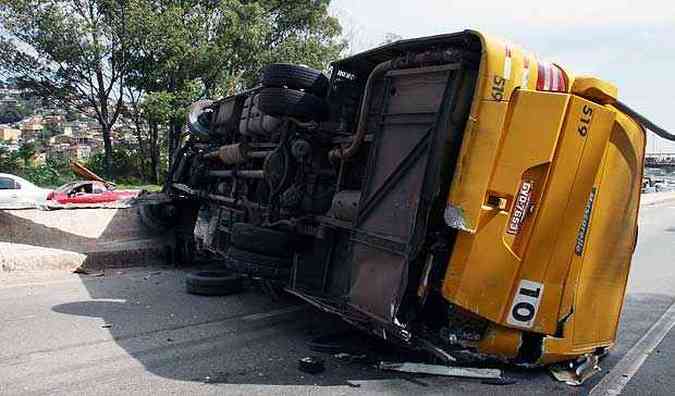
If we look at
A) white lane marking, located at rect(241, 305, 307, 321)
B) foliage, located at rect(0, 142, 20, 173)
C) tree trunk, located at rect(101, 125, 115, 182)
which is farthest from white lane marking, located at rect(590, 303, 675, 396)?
foliage, located at rect(0, 142, 20, 173)

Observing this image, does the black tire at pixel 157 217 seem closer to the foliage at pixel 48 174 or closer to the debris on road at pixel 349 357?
the debris on road at pixel 349 357

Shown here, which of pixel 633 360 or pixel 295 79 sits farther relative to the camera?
pixel 295 79

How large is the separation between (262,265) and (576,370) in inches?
102

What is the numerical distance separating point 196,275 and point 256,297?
0.77 m

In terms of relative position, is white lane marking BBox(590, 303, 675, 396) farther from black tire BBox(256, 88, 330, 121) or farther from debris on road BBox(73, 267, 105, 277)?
debris on road BBox(73, 267, 105, 277)

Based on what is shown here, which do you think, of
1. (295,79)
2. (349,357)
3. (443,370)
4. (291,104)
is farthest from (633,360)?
(295,79)

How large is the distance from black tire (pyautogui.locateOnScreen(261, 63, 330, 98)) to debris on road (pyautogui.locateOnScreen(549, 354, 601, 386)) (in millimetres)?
3021

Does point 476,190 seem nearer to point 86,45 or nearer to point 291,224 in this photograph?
point 291,224

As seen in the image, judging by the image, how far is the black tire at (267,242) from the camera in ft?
16.8

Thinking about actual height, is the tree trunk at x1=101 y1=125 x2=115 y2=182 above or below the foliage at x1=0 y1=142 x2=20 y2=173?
above

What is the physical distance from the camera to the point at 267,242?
5.12 metres

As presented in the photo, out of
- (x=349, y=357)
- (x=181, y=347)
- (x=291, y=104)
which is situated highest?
(x=291, y=104)

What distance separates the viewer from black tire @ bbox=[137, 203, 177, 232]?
870 cm

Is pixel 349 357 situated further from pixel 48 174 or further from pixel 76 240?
pixel 48 174
